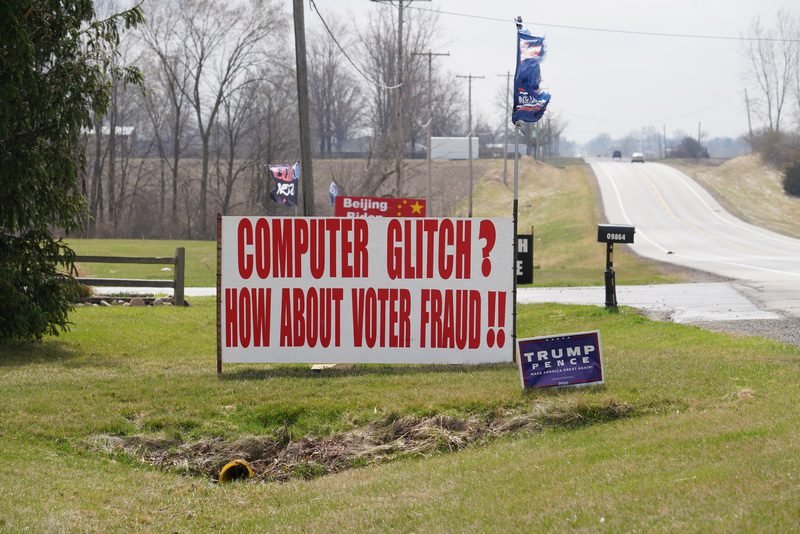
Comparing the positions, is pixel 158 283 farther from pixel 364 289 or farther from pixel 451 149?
pixel 451 149

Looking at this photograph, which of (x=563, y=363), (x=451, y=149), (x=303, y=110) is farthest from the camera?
(x=451, y=149)

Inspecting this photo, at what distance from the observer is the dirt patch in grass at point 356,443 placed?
1007 centimetres

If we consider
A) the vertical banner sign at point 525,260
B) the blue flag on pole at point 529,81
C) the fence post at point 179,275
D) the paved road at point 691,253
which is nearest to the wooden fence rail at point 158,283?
the fence post at point 179,275

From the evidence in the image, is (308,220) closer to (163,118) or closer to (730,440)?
(730,440)

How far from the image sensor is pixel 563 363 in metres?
11.1

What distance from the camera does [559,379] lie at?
11.1 m

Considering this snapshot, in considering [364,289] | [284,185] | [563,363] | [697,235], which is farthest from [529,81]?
[697,235]

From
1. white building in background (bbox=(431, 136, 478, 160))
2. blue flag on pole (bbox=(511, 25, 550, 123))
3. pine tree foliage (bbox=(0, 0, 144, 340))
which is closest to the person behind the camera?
blue flag on pole (bbox=(511, 25, 550, 123))

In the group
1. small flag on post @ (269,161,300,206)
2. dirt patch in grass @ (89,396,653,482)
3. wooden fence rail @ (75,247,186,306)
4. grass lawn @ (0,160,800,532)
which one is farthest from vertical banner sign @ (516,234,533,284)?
small flag on post @ (269,161,300,206)

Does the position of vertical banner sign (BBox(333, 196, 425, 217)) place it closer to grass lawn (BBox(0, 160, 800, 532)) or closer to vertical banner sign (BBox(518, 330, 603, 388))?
grass lawn (BBox(0, 160, 800, 532))

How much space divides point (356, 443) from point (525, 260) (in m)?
7.37

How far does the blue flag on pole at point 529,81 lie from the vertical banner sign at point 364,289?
225cm

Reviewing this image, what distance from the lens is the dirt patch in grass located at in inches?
396

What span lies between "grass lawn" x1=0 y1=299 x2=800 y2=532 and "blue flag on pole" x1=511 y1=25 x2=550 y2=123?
375 cm
